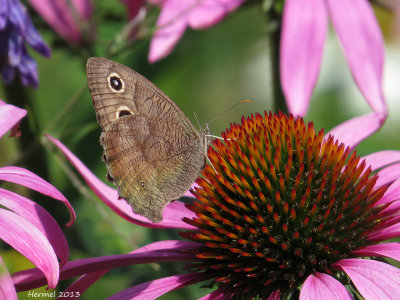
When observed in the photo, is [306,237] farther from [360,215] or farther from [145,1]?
[145,1]

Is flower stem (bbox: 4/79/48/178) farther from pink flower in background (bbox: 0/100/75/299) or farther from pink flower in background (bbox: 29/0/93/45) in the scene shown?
pink flower in background (bbox: 0/100/75/299)

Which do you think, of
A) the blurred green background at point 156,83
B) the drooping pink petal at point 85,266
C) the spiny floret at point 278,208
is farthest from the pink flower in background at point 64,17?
the drooping pink petal at point 85,266

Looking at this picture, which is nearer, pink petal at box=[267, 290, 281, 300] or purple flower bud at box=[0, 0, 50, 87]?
pink petal at box=[267, 290, 281, 300]

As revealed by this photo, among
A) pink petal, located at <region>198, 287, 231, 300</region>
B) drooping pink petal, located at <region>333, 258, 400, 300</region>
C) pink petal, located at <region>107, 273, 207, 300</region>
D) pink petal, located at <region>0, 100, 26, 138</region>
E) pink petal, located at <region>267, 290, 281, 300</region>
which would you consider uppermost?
pink petal, located at <region>0, 100, 26, 138</region>

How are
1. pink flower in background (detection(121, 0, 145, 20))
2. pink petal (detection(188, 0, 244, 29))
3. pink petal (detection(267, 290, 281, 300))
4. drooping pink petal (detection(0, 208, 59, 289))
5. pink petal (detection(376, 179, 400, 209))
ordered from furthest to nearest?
pink flower in background (detection(121, 0, 145, 20))
pink petal (detection(188, 0, 244, 29))
pink petal (detection(376, 179, 400, 209))
pink petal (detection(267, 290, 281, 300))
drooping pink petal (detection(0, 208, 59, 289))

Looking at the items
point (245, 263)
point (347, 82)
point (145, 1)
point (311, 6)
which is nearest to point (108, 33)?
point (145, 1)

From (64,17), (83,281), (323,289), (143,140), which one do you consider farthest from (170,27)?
(323,289)

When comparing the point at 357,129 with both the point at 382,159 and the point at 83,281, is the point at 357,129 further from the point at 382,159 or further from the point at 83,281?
the point at 83,281

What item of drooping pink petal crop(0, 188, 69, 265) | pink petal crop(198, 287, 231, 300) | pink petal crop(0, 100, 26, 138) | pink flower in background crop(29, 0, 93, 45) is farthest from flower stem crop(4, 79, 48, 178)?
pink petal crop(198, 287, 231, 300)
